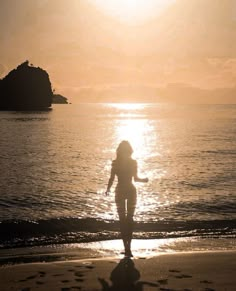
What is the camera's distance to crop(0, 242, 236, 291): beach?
8.41 m

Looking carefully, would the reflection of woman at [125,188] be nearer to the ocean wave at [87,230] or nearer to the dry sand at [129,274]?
the dry sand at [129,274]

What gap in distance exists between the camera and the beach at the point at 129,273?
841 cm

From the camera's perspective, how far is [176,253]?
36.4ft

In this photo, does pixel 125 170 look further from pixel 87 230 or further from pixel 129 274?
pixel 87 230

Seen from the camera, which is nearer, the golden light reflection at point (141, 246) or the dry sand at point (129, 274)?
the dry sand at point (129, 274)

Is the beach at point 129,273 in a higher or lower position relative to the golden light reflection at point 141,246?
higher

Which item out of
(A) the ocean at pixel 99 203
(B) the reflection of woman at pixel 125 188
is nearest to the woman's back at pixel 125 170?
(B) the reflection of woman at pixel 125 188

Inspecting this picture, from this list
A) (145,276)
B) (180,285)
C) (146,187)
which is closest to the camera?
(180,285)

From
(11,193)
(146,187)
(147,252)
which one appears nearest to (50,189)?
(11,193)

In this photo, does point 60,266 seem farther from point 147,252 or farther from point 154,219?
point 154,219

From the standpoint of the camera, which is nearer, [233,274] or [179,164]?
[233,274]

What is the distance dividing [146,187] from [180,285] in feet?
56.0

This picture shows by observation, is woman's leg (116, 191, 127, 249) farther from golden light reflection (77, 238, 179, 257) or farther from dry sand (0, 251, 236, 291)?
dry sand (0, 251, 236, 291)

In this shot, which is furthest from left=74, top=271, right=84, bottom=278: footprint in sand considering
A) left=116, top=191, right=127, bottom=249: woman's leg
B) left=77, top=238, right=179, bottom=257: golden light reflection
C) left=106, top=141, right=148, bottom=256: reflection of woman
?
left=116, top=191, right=127, bottom=249: woman's leg
